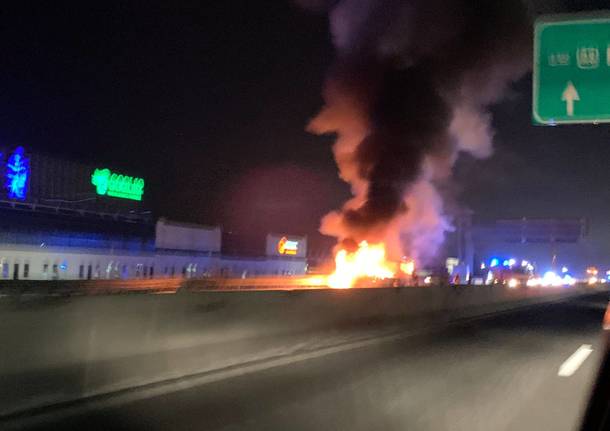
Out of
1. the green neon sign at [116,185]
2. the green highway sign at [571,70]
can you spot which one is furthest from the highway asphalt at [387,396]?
the green neon sign at [116,185]

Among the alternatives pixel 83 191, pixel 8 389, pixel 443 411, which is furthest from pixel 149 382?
pixel 83 191

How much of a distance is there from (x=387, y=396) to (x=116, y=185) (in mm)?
66367

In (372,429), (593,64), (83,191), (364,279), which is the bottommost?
(372,429)

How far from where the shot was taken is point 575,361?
14180 millimetres

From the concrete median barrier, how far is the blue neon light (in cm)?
5072

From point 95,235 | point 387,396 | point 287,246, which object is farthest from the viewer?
point 287,246

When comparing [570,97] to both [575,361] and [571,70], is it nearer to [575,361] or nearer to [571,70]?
[571,70]

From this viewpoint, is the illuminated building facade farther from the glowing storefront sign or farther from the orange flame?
the orange flame

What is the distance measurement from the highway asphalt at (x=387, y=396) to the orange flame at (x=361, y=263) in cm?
2118

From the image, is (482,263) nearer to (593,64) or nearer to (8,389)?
(593,64)

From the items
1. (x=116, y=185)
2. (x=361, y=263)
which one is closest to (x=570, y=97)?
(x=361, y=263)

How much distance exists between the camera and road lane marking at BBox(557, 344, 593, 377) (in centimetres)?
1258

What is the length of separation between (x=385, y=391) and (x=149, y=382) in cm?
305

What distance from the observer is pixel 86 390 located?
930 centimetres
